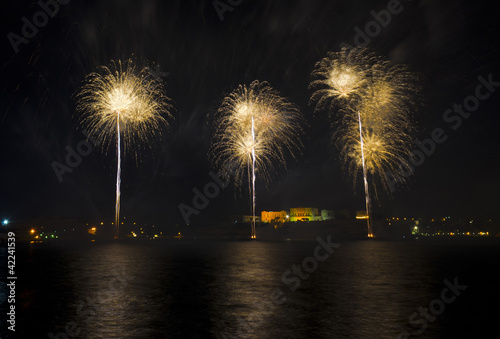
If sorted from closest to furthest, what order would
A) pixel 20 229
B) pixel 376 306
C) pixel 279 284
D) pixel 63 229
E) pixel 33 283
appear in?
pixel 376 306 < pixel 279 284 < pixel 33 283 < pixel 20 229 < pixel 63 229

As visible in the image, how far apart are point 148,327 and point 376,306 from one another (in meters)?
10.9

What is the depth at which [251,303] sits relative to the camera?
1975 centimetres

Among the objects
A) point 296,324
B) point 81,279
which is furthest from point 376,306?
point 81,279

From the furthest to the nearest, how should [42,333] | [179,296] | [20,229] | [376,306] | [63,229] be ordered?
[63,229], [20,229], [179,296], [376,306], [42,333]

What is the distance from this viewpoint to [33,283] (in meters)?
28.4

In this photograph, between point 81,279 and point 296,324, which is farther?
point 81,279

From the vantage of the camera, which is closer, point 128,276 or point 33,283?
point 33,283

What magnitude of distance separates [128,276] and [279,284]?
12.8 metres

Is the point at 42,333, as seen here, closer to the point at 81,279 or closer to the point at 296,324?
the point at 296,324

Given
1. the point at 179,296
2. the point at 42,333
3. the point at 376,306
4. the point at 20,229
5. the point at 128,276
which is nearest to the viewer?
the point at 42,333

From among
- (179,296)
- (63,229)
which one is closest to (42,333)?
(179,296)

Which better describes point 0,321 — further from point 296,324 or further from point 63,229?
point 63,229

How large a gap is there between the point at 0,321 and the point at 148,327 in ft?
20.9

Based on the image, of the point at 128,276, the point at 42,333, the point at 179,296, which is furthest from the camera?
the point at 128,276
